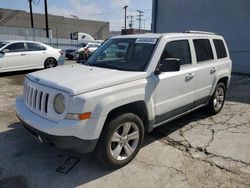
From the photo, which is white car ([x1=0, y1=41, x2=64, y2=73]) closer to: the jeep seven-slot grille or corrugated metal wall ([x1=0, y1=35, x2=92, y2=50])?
the jeep seven-slot grille

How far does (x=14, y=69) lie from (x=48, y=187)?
9034 mm

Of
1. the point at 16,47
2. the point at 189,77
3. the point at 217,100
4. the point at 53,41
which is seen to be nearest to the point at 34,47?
the point at 16,47

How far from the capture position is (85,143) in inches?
118

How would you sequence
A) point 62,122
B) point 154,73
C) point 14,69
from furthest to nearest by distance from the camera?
point 14,69, point 154,73, point 62,122

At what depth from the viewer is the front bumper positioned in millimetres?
2893

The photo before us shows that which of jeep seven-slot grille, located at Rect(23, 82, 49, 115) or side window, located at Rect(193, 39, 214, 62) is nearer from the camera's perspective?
jeep seven-slot grille, located at Rect(23, 82, 49, 115)

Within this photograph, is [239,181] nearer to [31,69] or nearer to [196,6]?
[31,69]

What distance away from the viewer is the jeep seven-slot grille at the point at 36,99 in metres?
3.15

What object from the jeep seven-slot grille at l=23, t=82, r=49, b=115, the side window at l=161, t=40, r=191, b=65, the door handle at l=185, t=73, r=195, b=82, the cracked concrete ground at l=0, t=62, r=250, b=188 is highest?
the side window at l=161, t=40, r=191, b=65

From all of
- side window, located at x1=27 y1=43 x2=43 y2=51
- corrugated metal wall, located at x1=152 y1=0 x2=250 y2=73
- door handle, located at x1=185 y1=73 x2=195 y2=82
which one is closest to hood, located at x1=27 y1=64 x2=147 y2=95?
door handle, located at x1=185 y1=73 x2=195 y2=82

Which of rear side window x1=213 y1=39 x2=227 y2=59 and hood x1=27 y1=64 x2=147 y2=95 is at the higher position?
rear side window x1=213 y1=39 x2=227 y2=59

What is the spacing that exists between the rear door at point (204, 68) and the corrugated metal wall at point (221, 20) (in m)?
8.20

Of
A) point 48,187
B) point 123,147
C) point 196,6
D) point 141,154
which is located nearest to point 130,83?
point 123,147

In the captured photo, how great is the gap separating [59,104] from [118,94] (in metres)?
0.77
